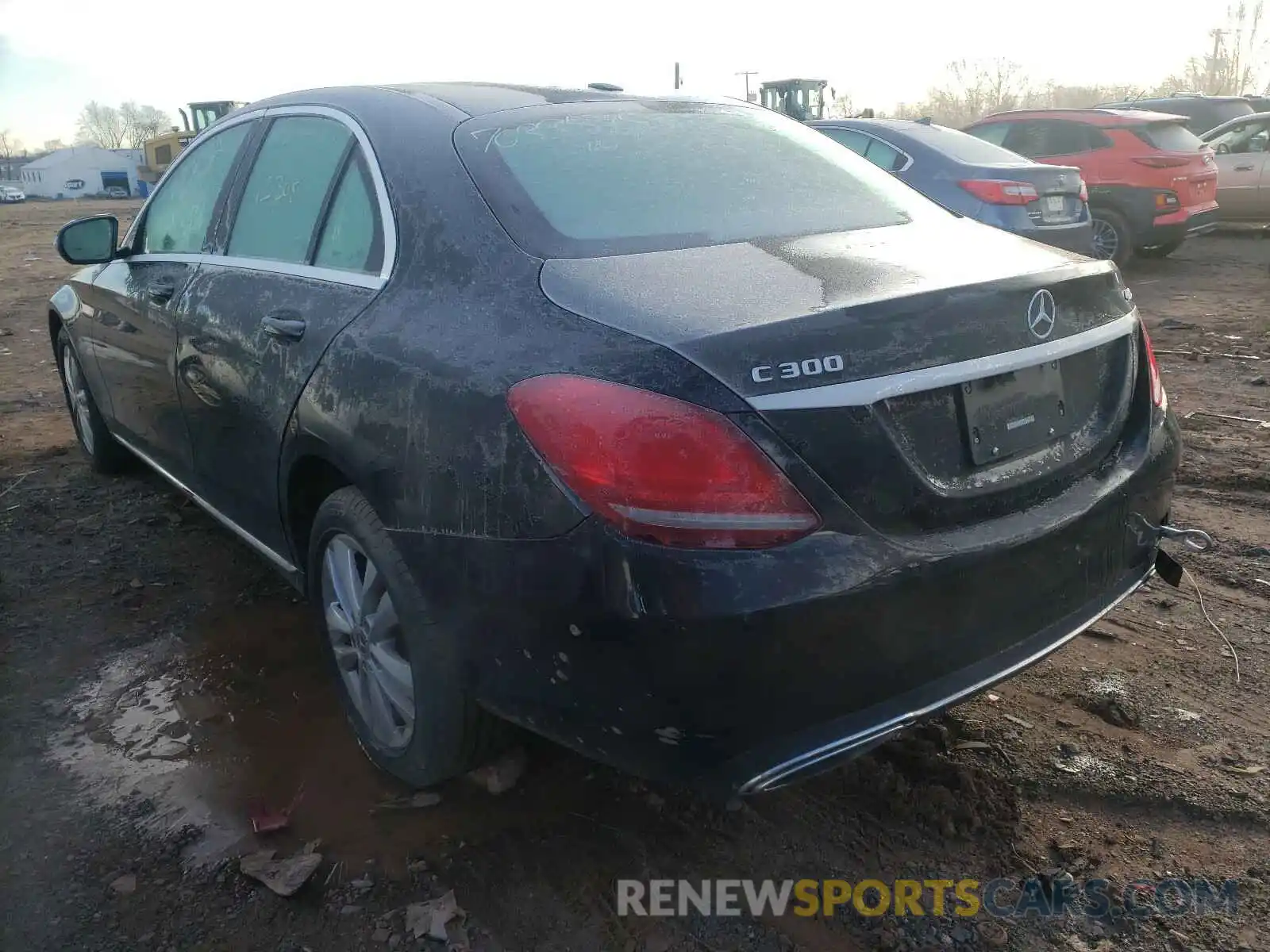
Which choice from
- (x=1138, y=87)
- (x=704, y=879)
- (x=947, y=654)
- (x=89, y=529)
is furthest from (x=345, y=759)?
(x=1138, y=87)

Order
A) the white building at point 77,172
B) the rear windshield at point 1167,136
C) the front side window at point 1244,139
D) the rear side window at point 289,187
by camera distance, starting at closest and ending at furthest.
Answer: the rear side window at point 289,187 → the rear windshield at point 1167,136 → the front side window at point 1244,139 → the white building at point 77,172

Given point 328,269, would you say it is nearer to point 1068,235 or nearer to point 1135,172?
point 1068,235

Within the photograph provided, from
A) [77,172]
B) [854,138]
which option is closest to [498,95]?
[854,138]

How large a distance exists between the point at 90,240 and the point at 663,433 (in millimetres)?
3266

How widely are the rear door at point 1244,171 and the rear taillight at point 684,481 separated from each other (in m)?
13.4

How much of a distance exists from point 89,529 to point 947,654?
12.5 ft

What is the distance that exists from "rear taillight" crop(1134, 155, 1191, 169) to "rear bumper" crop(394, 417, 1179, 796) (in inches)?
394

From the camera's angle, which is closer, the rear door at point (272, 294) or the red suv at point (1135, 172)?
the rear door at point (272, 294)

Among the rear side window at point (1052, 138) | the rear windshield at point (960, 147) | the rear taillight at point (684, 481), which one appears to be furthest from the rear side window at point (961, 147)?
the rear taillight at point (684, 481)

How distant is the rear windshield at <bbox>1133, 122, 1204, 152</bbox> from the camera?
10586 millimetres

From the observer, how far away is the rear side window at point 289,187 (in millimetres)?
2844

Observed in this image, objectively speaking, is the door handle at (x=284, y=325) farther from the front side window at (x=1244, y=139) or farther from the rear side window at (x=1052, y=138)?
the front side window at (x=1244, y=139)

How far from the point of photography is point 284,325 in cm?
268

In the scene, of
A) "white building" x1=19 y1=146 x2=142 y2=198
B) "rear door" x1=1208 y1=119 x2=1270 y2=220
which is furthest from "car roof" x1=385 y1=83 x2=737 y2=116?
"white building" x1=19 y1=146 x2=142 y2=198
